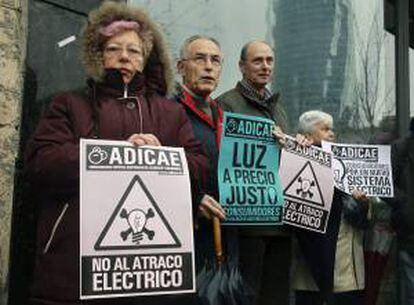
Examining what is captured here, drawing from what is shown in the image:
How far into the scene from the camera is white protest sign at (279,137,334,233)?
419 cm

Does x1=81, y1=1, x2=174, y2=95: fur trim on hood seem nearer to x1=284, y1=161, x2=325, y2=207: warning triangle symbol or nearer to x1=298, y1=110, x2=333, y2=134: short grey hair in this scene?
x1=284, y1=161, x2=325, y2=207: warning triangle symbol

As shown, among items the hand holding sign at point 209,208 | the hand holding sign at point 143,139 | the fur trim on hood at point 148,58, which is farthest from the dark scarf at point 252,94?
the hand holding sign at point 143,139

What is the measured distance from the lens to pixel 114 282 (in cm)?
302

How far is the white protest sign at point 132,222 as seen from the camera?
3006 millimetres

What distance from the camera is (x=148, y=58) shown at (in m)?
3.56

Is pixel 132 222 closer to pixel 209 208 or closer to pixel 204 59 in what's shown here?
pixel 209 208

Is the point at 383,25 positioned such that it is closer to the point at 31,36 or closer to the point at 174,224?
the point at 31,36

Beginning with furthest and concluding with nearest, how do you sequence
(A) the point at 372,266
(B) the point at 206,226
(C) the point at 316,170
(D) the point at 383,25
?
(D) the point at 383,25
(A) the point at 372,266
(C) the point at 316,170
(B) the point at 206,226

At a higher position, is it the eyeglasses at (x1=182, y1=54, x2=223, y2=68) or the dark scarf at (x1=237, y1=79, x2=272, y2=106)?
the eyeglasses at (x1=182, y1=54, x2=223, y2=68)

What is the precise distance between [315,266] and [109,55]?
75.9 inches

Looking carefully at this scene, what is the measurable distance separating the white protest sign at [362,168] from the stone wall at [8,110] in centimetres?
193

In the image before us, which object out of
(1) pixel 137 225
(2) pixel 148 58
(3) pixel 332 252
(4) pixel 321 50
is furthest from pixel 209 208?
(4) pixel 321 50

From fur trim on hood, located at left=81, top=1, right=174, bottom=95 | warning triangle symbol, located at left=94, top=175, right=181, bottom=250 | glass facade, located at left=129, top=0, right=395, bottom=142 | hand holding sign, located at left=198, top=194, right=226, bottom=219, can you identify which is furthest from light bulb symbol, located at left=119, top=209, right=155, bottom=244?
glass facade, located at left=129, top=0, right=395, bottom=142

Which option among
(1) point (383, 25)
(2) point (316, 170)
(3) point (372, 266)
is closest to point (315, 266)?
(2) point (316, 170)
